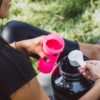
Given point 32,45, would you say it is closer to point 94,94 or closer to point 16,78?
point 94,94

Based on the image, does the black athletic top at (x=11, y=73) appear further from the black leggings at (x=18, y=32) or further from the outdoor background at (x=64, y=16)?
the outdoor background at (x=64, y=16)

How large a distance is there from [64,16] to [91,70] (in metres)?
1.41

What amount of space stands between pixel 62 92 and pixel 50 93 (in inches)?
7.6

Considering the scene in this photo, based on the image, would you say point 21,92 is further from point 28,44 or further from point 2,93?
point 28,44

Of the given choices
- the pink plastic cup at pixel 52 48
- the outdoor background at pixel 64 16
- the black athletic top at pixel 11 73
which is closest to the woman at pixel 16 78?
the black athletic top at pixel 11 73

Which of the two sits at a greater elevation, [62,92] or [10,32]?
[10,32]

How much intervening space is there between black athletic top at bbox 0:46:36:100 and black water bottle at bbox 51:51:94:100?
1.73 feet

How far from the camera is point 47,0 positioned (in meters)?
3.19

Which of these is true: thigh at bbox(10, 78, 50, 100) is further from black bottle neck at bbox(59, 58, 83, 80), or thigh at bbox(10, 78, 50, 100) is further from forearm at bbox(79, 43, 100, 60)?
forearm at bbox(79, 43, 100, 60)

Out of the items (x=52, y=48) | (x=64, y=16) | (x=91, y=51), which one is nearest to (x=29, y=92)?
(x=52, y=48)

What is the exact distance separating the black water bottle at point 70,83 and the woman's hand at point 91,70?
6 centimetres

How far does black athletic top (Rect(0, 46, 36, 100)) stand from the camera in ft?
4.10

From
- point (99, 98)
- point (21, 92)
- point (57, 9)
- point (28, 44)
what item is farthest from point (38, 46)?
point (57, 9)

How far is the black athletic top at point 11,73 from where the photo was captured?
4.10ft
